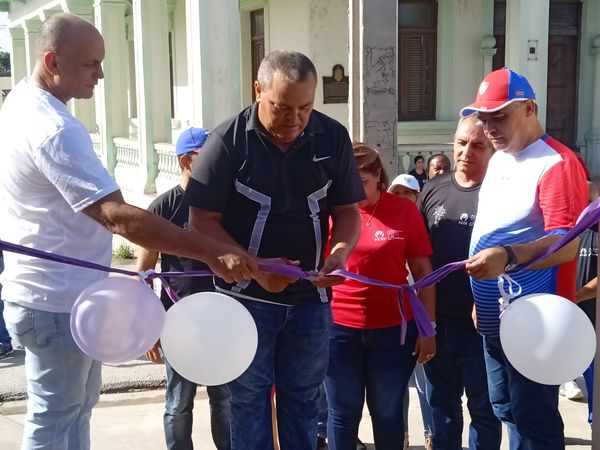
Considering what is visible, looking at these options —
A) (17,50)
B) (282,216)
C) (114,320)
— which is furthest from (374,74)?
(17,50)

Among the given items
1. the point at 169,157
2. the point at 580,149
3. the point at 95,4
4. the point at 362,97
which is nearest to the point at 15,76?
the point at 95,4

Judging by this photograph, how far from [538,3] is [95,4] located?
26.3 ft

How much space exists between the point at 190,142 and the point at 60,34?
4.16ft

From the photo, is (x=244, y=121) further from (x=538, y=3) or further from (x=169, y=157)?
(x=169, y=157)

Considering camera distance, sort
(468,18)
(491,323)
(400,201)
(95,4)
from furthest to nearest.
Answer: (95,4) < (468,18) < (400,201) < (491,323)

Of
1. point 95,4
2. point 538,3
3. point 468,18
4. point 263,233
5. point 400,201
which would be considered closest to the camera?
point 263,233

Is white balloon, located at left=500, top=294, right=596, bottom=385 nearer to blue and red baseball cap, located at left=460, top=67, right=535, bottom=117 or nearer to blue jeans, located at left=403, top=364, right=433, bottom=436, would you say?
blue and red baseball cap, located at left=460, top=67, right=535, bottom=117

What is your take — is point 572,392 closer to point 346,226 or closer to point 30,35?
point 346,226

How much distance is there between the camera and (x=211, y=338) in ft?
8.93

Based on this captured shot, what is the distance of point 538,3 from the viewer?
32.1ft

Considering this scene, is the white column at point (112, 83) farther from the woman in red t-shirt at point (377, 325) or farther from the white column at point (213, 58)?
the woman in red t-shirt at point (377, 325)

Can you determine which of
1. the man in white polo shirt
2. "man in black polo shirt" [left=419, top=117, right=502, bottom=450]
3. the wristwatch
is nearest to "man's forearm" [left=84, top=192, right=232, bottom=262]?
the man in white polo shirt

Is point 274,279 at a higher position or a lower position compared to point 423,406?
Result: higher

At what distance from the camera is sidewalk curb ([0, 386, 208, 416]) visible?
5.27 meters
